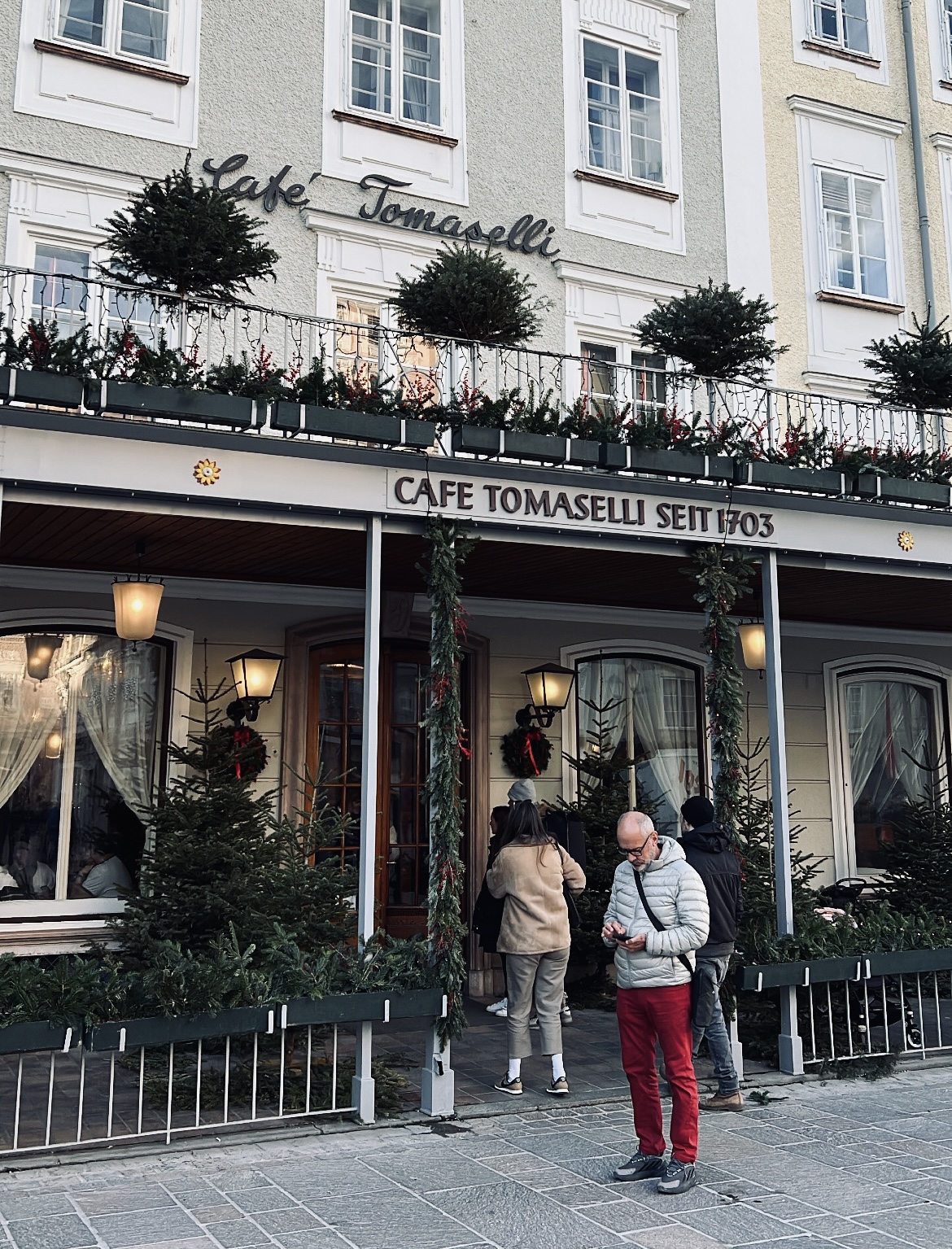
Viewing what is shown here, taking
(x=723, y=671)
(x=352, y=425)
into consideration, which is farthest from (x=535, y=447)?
(x=723, y=671)

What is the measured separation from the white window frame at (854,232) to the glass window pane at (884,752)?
4463mm

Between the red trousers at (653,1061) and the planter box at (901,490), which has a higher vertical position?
the planter box at (901,490)

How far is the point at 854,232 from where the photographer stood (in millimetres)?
13578

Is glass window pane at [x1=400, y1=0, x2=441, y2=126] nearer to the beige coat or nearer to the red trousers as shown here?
the beige coat

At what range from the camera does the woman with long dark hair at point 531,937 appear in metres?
6.86

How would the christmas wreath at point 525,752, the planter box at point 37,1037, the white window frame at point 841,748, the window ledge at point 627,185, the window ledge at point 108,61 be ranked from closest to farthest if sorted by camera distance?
1. the planter box at point 37,1037
2. the window ledge at point 108,61
3. the christmas wreath at point 525,752
4. the white window frame at point 841,748
5. the window ledge at point 627,185

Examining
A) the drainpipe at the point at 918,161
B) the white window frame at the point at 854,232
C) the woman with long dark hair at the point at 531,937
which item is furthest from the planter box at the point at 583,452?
the drainpipe at the point at 918,161

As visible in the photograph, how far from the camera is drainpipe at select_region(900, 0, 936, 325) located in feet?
45.2

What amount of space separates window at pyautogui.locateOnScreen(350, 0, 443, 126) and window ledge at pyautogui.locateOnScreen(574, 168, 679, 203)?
5.17 ft

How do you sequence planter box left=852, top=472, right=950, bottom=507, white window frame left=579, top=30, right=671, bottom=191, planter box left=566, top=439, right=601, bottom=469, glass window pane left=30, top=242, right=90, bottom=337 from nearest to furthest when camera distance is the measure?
planter box left=566, top=439, right=601, bottom=469 < planter box left=852, top=472, right=950, bottom=507 < glass window pane left=30, top=242, right=90, bottom=337 < white window frame left=579, top=30, right=671, bottom=191

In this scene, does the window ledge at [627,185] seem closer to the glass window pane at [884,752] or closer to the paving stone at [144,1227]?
the glass window pane at [884,752]

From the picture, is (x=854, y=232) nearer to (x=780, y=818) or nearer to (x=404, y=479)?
(x=780, y=818)

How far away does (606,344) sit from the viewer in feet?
39.5

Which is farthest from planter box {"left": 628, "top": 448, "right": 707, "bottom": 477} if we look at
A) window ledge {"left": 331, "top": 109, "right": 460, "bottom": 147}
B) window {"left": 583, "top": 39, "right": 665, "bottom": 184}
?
window {"left": 583, "top": 39, "right": 665, "bottom": 184}
